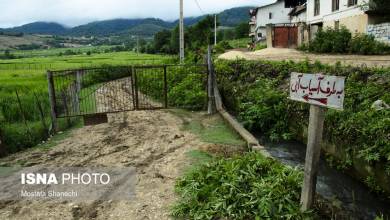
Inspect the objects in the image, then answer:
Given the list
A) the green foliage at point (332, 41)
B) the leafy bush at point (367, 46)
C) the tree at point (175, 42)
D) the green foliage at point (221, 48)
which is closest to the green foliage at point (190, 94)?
the leafy bush at point (367, 46)

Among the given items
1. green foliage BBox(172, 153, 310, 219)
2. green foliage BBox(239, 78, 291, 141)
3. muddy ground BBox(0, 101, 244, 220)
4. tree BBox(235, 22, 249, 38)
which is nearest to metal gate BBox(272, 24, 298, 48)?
muddy ground BBox(0, 101, 244, 220)

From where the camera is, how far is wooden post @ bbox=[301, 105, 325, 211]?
4395mm

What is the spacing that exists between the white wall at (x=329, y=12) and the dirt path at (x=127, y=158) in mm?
15978

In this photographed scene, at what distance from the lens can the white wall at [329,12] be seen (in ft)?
73.5

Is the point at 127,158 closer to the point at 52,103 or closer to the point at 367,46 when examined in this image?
the point at 52,103

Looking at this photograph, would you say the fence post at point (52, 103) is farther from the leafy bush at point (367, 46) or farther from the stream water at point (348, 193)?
the leafy bush at point (367, 46)

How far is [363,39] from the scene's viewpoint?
1909 cm

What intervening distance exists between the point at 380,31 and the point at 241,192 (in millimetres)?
17042

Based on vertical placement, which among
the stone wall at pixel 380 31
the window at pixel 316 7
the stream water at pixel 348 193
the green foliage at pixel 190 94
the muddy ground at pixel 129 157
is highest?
the window at pixel 316 7

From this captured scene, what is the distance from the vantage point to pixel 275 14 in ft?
187

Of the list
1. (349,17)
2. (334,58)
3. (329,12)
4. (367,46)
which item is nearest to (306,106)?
(334,58)

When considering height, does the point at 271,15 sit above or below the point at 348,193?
above

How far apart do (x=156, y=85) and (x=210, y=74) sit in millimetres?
4861

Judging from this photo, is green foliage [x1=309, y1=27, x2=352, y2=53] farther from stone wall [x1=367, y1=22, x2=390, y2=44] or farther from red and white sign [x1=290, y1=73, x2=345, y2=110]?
red and white sign [x1=290, y1=73, x2=345, y2=110]
